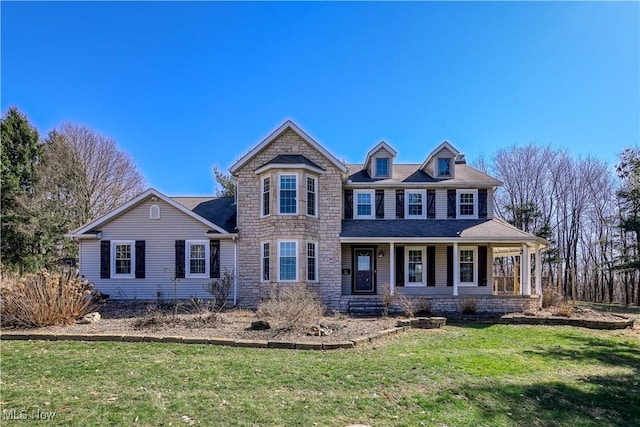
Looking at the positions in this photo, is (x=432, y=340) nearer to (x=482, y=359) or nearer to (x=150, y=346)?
(x=482, y=359)

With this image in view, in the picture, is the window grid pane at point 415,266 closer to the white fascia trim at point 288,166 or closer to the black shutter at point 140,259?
the white fascia trim at point 288,166

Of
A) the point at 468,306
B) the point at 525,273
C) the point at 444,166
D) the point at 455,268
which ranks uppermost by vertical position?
the point at 444,166

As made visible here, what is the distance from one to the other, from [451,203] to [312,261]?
7.27m

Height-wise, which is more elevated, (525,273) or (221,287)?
(525,273)

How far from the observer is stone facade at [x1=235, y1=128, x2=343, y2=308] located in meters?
16.2

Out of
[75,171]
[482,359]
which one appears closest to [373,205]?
[482,359]

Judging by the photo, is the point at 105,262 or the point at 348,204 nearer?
the point at 105,262

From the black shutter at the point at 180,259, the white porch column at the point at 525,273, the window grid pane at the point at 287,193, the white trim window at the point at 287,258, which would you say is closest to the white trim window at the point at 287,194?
the window grid pane at the point at 287,193

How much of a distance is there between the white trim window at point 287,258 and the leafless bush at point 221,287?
2.24 metres

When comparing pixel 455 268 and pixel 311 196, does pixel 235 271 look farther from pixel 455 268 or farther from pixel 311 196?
pixel 455 268

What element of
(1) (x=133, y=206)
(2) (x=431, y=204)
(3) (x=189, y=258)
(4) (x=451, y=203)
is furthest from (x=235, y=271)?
(4) (x=451, y=203)

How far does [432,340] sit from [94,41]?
1444cm

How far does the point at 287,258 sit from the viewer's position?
16.3 m

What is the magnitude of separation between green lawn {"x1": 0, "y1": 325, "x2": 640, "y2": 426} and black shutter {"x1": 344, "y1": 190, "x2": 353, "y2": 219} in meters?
9.94
